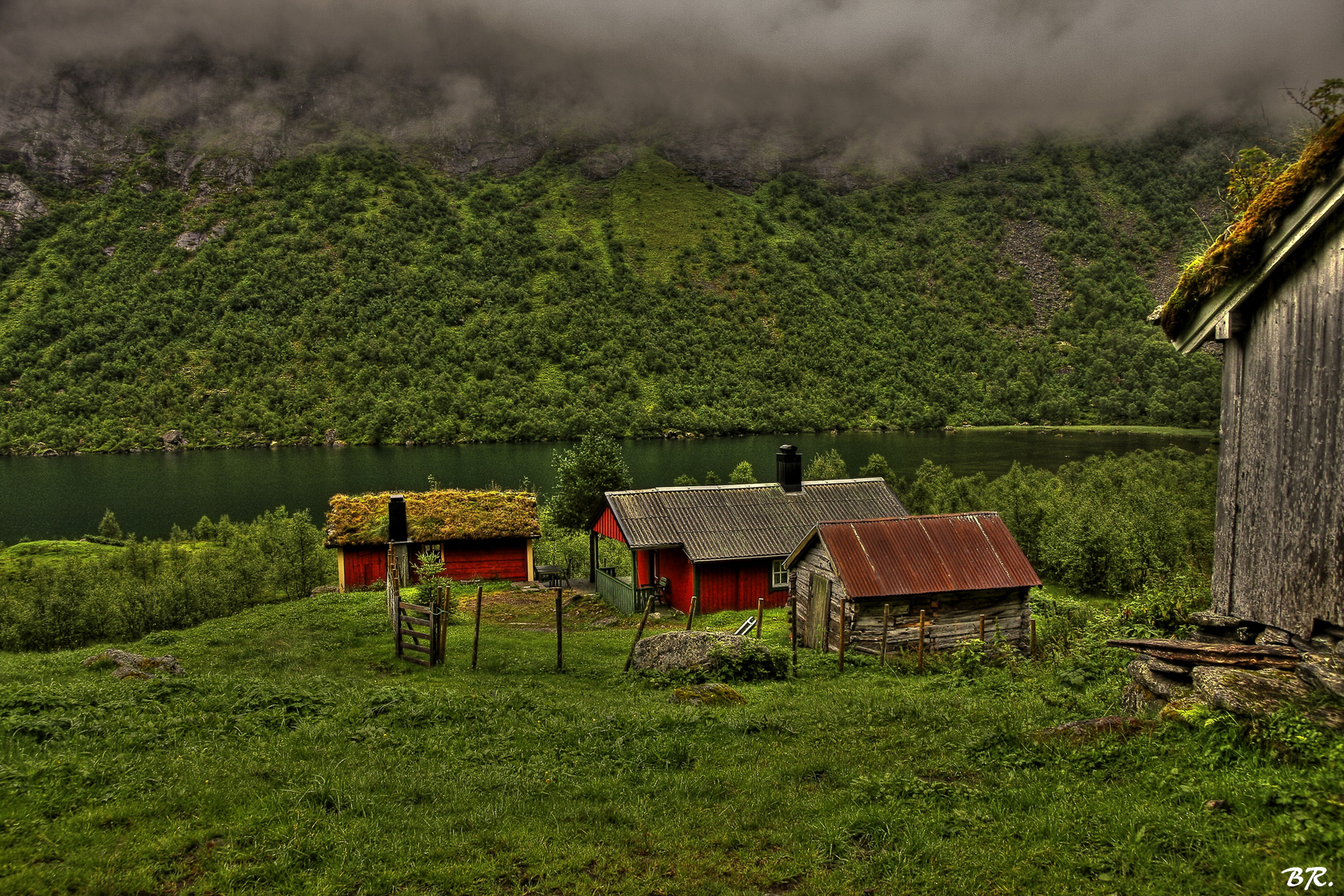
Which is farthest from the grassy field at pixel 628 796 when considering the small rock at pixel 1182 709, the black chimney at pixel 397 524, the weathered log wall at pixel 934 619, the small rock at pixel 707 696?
the black chimney at pixel 397 524

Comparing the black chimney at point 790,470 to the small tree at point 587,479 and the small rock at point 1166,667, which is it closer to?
the small tree at point 587,479

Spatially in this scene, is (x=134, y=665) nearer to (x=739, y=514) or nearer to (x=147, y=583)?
(x=739, y=514)

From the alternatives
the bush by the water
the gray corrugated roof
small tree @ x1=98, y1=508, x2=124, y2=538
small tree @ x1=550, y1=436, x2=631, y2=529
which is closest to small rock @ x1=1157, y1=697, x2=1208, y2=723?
the gray corrugated roof

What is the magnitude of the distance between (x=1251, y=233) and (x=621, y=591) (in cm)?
2658

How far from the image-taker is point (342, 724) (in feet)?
33.5

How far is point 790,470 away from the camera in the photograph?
32656 mm

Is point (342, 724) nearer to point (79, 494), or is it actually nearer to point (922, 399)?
point (79, 494)

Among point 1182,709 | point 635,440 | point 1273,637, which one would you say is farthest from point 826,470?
point 635,440

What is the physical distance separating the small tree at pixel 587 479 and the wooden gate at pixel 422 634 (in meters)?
24.9

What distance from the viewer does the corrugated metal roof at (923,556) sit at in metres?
19.0

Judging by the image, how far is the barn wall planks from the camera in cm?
588

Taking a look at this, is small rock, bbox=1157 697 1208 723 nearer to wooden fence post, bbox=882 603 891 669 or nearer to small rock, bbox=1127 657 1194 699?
small rock, bbox=1127 657 1194 699

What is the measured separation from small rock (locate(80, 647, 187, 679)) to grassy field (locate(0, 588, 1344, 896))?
1378 millimetres

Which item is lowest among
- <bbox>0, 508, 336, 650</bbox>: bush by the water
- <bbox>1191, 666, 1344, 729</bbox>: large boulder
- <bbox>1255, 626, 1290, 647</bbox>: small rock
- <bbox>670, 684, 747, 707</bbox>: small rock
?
<bbox>0, 508, 336, 650</bbox>: bush by the water
